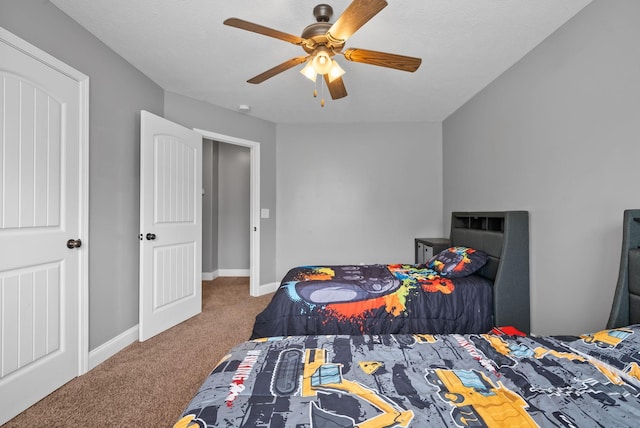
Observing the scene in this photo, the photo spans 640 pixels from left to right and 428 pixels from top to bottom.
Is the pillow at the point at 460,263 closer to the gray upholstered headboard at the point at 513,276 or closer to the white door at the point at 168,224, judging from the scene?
the gray upholstered headboard at the point at 513,276

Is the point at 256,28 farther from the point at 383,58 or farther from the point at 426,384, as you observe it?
the point at 426,384

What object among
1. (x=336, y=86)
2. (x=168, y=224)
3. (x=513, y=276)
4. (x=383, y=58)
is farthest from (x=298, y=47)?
(x=513, y=276)

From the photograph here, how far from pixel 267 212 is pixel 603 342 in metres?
3.63

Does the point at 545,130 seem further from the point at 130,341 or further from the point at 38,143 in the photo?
the point at 130,341

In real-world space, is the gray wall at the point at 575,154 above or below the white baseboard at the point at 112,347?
above

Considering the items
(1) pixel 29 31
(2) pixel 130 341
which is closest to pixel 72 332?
(2) pixel 130 341

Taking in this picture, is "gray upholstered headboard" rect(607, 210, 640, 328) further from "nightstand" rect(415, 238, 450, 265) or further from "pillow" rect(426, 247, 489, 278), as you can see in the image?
"nightstand" rect(415, 238, 450, 265)

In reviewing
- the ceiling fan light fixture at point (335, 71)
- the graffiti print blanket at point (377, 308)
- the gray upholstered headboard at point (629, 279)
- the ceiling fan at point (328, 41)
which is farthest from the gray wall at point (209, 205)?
the gray upholstered headboard at point (629, 279)

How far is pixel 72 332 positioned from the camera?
210 cm

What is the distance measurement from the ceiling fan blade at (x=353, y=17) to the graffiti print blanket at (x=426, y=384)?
1577mm

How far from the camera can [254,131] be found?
13.5 ft

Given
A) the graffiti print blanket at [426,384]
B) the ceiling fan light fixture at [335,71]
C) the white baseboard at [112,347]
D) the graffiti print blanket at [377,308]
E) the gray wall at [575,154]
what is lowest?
the white baseboard at [112,347]

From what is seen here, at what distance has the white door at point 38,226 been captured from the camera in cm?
169

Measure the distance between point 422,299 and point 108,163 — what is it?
8.97ft
